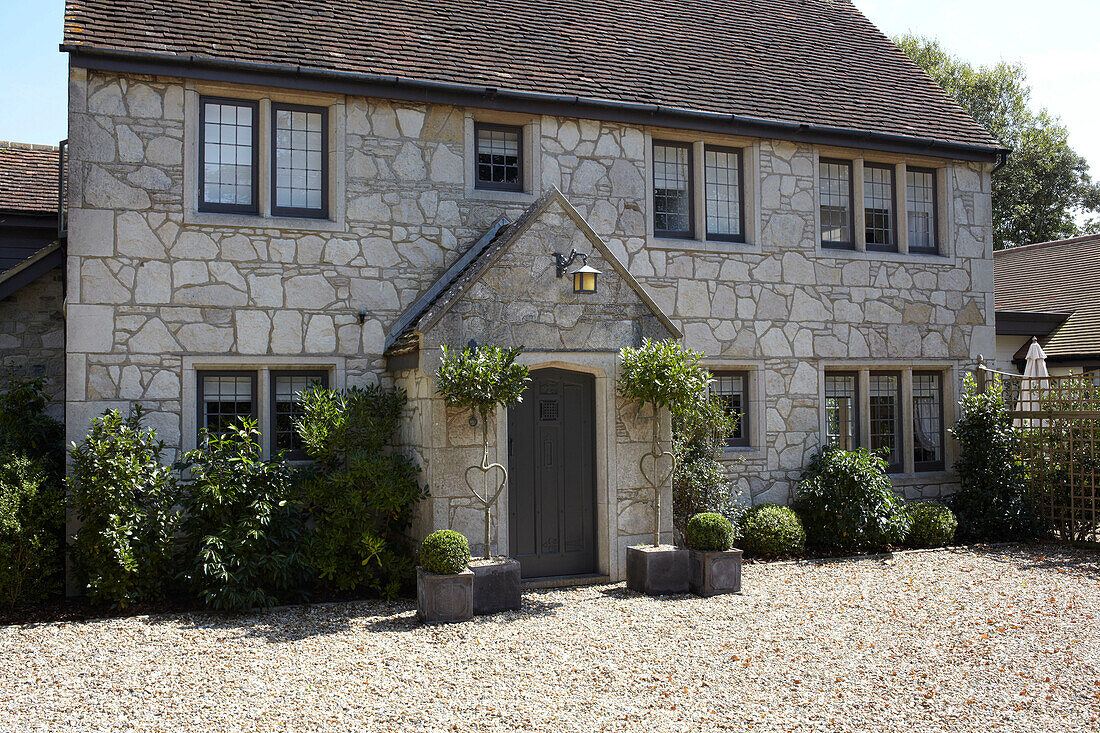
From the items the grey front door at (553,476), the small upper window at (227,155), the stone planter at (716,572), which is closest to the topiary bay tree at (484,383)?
the grey front door at (553,476)

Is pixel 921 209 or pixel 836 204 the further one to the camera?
pixel 921 209

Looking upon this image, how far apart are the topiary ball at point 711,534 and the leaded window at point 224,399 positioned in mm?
4953

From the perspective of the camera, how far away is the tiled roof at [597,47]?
1003cm

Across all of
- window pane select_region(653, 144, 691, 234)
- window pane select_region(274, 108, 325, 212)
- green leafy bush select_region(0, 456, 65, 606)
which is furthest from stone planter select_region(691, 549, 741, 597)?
green leafy bush select_region(0, 456, 65, 606)

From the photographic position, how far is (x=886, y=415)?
12.9m

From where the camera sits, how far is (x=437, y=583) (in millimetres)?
7918

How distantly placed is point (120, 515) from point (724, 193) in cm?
833

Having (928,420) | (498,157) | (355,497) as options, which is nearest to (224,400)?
(355,497)

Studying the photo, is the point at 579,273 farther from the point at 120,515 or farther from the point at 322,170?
the point at 120,515

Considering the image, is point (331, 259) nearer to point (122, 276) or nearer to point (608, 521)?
point (122, 276)

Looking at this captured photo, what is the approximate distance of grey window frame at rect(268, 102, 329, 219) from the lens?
10.2 m

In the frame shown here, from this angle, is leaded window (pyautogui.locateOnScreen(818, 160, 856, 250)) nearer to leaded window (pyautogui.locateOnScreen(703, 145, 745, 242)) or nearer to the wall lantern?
leaded window (pyautogui.locateOnScreen(703, 145, 745, 242))

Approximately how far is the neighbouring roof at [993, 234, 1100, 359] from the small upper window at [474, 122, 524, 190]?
9900mm

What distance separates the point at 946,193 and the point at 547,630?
938 centimetres
